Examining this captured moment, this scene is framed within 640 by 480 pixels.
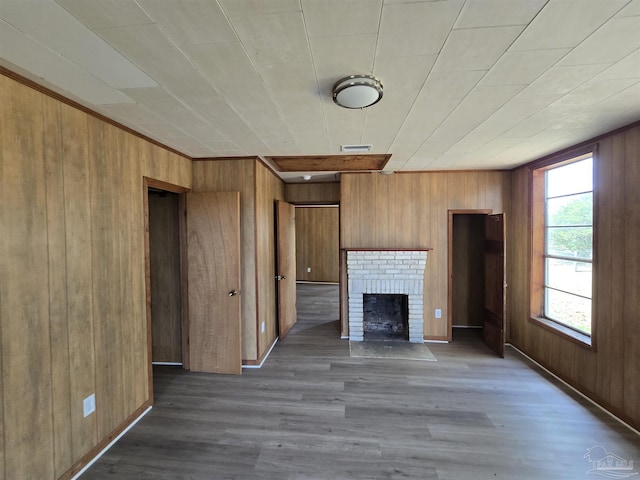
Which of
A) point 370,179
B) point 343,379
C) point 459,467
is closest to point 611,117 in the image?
point 370,179

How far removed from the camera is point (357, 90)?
154cm

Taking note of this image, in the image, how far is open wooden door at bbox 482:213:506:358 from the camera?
344 centimetres

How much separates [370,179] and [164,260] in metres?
3.06

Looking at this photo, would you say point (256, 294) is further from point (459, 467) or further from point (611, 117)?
point (611, 117)

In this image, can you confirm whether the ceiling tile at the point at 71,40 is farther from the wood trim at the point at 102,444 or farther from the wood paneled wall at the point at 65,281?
the wood trim at the point at 102,444

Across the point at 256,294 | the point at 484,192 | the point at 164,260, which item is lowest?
the point at 256,294

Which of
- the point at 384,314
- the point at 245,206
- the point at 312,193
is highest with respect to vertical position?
the point at 312,193

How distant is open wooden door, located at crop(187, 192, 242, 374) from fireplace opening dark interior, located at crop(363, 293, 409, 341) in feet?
7.11

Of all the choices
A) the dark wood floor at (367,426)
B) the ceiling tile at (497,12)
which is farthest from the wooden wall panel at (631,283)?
the ceiling tile at (497,12)

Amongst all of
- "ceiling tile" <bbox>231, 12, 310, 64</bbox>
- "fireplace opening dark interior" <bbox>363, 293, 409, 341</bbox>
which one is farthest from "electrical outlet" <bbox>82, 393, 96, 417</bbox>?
"fireplace opening dark interior" <bbox>363, 293, 409, 341</bbox>

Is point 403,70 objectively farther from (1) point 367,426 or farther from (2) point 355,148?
(1) point 367,426

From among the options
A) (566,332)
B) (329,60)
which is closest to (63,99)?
(329,60)

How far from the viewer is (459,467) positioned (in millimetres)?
1820

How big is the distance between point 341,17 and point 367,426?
108 inches
